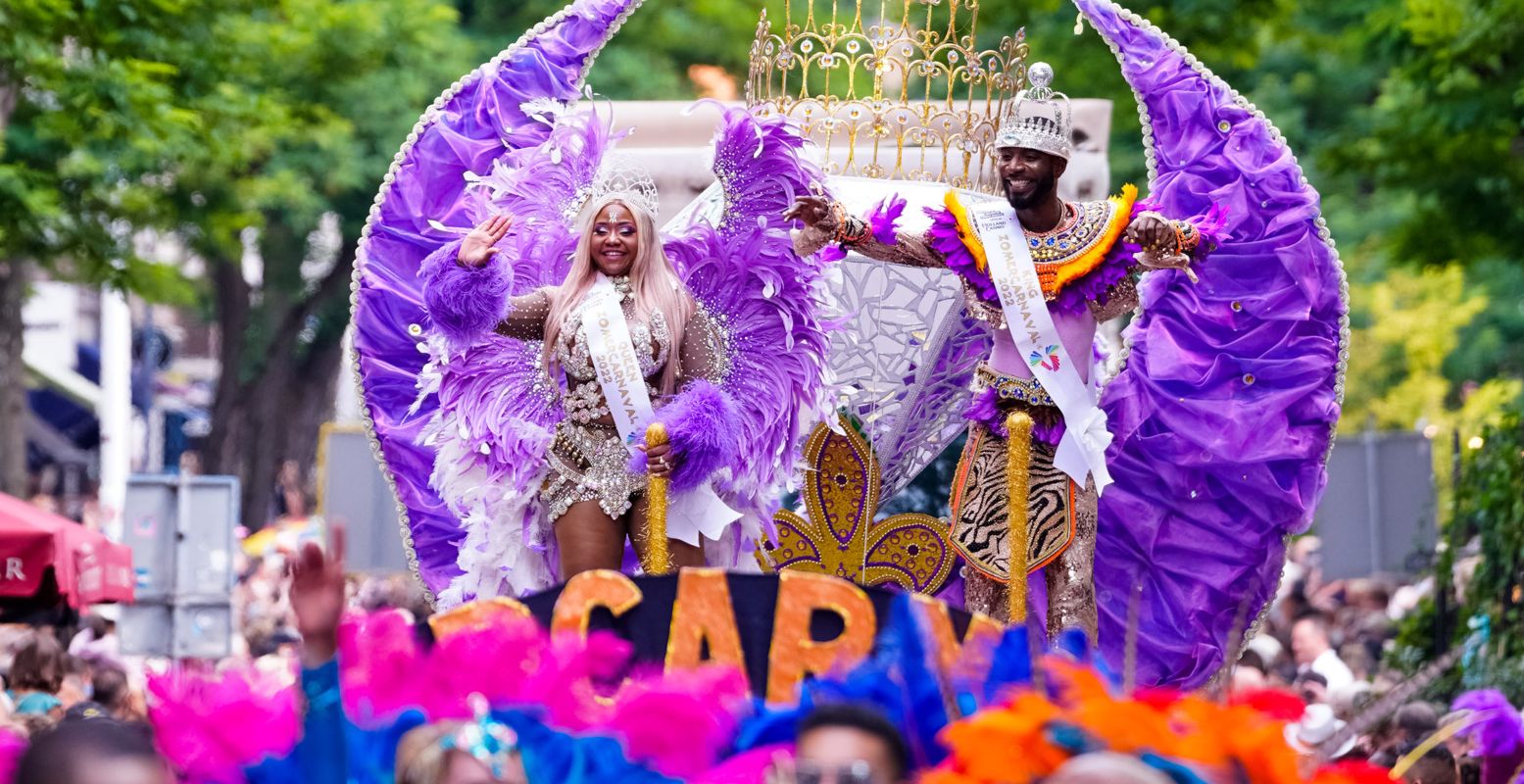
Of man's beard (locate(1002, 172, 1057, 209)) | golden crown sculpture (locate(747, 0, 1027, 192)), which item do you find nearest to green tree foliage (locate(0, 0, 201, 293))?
golden crown sculpture (locate(747, 0, 1027, 192))

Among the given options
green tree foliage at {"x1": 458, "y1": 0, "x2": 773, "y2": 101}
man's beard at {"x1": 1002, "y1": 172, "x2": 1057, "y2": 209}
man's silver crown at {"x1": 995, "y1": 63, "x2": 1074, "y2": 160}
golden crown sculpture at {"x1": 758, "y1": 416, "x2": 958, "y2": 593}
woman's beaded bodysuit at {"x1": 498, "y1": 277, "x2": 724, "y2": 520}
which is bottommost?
golden crown sculpture at {"x1": 758, "y1": 416, "x2": 958, "y2": 593}

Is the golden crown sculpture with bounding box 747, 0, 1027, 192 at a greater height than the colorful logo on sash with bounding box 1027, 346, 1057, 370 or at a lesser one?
greater

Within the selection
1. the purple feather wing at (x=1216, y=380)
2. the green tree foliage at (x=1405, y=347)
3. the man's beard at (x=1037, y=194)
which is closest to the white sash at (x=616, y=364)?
the man's beard at (x=1037, y=194)

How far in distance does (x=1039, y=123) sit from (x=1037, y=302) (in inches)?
20.4

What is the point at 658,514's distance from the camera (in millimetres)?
6469

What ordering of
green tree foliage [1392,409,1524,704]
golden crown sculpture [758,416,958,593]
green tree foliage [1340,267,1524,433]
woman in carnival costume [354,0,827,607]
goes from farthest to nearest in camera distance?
green tree foliage [1340,267,1524,433] < green tree foliage [1392,409,1524,704] < golden crown sculpture [758,416,958,593] < woman in carnival costume [354,0,827,607]

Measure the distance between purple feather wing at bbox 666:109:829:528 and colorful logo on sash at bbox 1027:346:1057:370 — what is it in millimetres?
804

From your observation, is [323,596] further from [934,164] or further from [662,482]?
[934,164]

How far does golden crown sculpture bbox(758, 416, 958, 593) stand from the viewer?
8664 millimetres

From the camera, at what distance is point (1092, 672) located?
10.00ft

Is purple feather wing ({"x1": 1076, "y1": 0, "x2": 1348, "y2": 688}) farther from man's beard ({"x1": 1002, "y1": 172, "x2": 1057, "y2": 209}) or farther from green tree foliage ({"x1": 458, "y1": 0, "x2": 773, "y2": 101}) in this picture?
green tree foliage ({"x1": 458, "y1": 0, "x2": 773, "y2": 101})

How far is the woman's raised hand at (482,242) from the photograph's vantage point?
6.62 m

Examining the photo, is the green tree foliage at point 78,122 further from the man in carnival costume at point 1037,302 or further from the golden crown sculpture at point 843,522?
the man in carnival costume at point 1037,302

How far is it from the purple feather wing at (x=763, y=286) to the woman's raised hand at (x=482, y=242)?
0.67m
